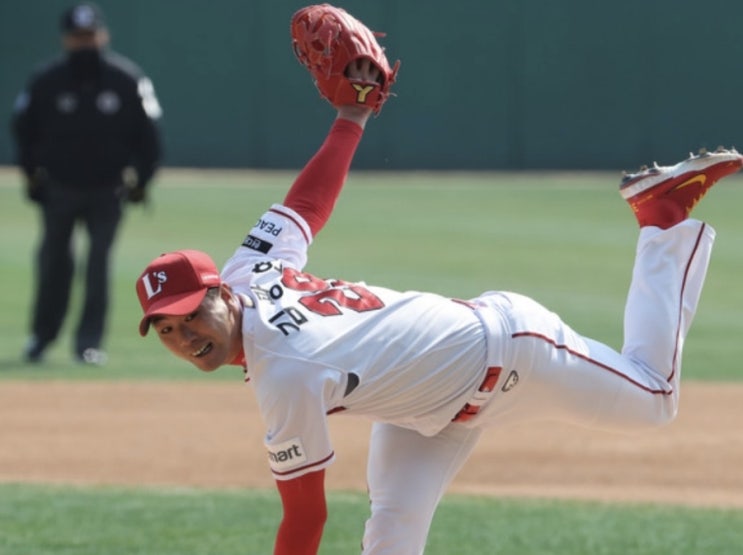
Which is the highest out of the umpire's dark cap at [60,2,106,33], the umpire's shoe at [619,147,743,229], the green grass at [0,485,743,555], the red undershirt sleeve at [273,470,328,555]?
the umpire's shoe at [619,147,743,229]

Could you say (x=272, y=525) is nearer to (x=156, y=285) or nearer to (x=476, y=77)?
(x=156, y=285)

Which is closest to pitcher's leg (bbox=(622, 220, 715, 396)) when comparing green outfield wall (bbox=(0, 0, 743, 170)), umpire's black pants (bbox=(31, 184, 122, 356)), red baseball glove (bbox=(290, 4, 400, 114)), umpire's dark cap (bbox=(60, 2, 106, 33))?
red baseball glove (bbox=(290, 4, 400, 114))

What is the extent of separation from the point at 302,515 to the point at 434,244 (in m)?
13.2

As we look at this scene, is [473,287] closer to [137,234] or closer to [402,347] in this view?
[137,234]

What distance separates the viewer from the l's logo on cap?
3.97 m

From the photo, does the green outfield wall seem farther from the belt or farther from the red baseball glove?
the belt

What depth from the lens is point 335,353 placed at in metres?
4.08

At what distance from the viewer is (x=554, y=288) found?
1363cm

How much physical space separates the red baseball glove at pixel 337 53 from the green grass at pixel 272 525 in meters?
1.92

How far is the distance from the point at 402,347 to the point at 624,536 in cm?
235

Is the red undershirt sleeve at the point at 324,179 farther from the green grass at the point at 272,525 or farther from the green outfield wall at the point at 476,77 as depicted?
the green outfield wall at the point at 476,77

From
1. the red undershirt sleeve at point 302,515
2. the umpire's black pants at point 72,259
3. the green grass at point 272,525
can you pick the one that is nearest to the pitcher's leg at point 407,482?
the red undershirt sleeve at point 302,515

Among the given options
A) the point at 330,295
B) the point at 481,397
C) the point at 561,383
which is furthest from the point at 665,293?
the point at 330,295

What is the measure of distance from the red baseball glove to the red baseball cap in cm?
99
